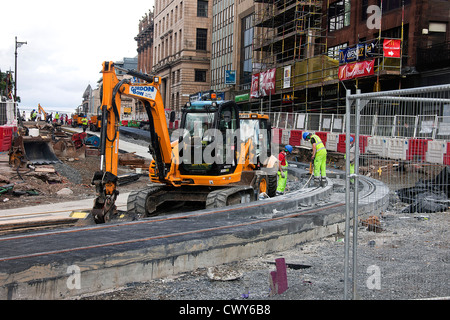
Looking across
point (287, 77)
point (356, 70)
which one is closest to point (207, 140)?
point (356, 70)

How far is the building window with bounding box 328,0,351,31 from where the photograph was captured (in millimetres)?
34094

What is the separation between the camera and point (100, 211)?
9656 mm

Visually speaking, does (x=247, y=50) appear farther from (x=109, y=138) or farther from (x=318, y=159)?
(x=109, y=138)

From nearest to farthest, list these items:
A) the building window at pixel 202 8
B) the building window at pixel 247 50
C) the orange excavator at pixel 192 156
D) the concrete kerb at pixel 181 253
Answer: the concrete kerb at pixel 181 253 < the orange excavator at pixel 192 156 < the building window at pixel 247 50 < the building window at pixel 202 8

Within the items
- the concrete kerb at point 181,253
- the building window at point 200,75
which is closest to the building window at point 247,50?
the building window at point 200,75

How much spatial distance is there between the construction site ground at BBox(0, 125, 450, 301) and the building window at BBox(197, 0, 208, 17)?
6715cm

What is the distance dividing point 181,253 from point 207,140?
4800mm

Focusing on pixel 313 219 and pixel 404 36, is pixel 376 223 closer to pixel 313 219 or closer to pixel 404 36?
pixel 313 219

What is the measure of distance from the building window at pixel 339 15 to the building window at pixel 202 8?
3953cm

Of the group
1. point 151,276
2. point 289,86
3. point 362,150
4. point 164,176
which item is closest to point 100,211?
point 164,176

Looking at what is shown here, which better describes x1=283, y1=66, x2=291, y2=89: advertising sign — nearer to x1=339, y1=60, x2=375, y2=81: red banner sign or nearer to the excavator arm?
x1=339, y1=60, x2=375, y2=81: red banner sign

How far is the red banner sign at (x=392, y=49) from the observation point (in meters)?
26.0

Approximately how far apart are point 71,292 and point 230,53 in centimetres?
5728

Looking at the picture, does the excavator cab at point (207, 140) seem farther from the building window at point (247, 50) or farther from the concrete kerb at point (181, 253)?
the building window at point (247, 50)
